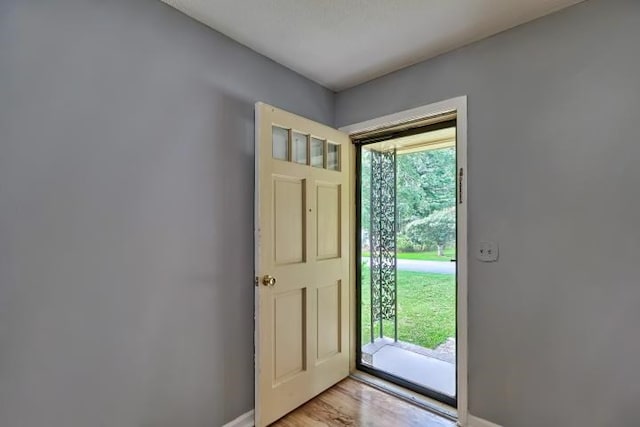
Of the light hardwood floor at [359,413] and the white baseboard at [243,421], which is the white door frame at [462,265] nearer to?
the light hardwood floor at [359,413]

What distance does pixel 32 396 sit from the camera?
1122 mm

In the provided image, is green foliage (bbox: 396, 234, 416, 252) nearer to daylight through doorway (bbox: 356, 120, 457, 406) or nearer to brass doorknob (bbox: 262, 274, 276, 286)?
daylight through doorway (bbox: 356, 120, 457, 406)

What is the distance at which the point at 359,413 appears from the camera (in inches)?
76.7

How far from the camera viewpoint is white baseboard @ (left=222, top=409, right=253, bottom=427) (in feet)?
5.76

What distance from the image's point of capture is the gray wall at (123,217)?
1.12m

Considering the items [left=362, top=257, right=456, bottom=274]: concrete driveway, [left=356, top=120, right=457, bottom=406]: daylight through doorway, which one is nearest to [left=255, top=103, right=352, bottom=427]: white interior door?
[left=356, top=120, right=457, bottom=406]: daylight through doorway

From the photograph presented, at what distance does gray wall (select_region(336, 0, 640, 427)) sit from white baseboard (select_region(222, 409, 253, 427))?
1.38 meters

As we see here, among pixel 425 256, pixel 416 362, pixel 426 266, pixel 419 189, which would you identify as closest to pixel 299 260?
→ pixel 416 362

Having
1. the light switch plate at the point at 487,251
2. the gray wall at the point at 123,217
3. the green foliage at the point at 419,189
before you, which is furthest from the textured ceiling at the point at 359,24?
the green foliage at the point at 419,189

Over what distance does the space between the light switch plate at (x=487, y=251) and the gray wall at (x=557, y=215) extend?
0.12ft

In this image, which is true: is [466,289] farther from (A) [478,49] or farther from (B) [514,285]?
(A) [478,49]

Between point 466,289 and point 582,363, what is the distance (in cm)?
60

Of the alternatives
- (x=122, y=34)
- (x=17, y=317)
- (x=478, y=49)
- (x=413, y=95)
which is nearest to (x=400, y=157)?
(x=413, y=95)

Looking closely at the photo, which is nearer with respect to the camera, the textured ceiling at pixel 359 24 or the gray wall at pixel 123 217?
the gray wall at pixel 123 217
